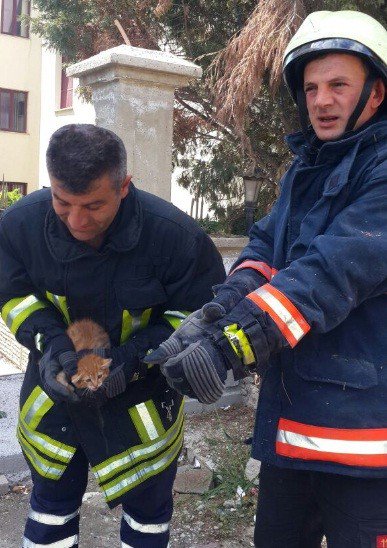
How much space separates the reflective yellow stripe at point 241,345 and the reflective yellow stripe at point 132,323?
68 cm

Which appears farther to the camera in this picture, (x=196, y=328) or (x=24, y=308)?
(x=24, y=308)

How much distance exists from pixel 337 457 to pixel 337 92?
997 millimetres

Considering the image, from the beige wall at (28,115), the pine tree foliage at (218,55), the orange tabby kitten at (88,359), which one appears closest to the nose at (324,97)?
the orange tabby kitten at (88,359)

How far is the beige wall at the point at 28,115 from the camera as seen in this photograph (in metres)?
20.6

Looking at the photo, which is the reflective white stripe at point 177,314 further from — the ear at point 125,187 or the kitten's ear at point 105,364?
the ear at point 125,187

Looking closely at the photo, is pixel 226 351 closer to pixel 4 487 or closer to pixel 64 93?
pixel 4 487

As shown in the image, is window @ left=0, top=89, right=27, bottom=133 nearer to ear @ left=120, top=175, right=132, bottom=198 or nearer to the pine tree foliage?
the pine tree foliage

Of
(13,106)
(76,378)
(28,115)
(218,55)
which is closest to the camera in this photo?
(76,378)

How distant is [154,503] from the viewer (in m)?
2.25

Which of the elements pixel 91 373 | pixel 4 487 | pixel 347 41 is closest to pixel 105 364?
pixel 91 373

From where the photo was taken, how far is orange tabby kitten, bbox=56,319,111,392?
6.66 ft

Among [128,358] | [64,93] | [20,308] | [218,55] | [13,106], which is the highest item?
[64,93]

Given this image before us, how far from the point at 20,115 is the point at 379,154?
69.1ft

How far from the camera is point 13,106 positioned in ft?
69.4
